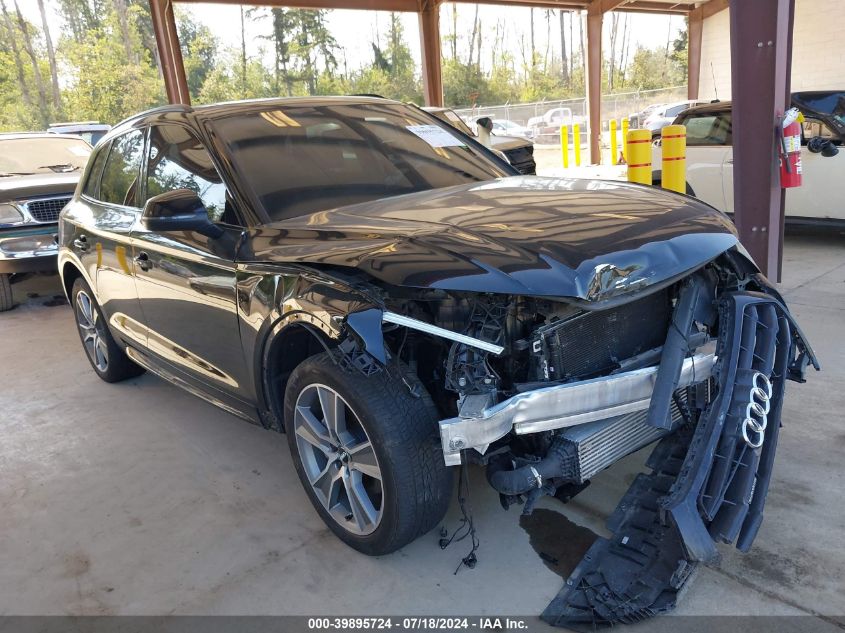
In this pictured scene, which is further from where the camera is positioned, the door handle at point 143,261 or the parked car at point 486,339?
the door handle at point 143,261

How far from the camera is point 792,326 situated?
273 centimetres

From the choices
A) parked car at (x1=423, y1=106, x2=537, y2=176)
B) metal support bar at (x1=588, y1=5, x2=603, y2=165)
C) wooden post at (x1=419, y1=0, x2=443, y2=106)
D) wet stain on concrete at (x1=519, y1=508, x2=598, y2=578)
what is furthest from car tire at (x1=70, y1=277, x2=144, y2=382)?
metal support bar at (x1=588, y1=5, x2=603, y2=165)

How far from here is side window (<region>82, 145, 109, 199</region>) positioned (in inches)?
173

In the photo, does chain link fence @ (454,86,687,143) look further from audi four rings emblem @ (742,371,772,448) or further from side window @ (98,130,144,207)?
audi four rings emblem @ (742,371,772,448)

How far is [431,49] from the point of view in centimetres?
1681

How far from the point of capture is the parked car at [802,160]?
6773mm

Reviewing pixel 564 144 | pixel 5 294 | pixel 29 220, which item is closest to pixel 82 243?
pixel 29 220

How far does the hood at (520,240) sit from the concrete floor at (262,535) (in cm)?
112

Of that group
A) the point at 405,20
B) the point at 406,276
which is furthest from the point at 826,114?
the point at 405,20

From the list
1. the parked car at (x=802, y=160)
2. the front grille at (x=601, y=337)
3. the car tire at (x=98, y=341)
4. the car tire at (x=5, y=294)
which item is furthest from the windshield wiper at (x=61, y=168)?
the front grille at (x=601, y=337)

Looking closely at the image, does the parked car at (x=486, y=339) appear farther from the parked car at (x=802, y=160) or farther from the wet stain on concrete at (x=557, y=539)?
the parked car at (x=802, y=160)

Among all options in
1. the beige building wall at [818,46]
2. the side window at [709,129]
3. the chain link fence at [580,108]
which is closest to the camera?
the side window at [709,129]

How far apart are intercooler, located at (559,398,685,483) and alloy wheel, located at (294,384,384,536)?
70 centimetres

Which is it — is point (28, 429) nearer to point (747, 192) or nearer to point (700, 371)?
point (700, 371)
